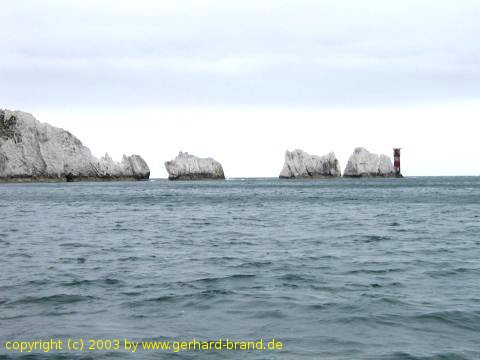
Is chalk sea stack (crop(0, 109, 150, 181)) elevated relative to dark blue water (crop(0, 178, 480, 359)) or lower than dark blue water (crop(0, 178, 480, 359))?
elevated

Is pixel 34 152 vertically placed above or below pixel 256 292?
above

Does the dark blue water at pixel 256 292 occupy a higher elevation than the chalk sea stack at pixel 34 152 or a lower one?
lower

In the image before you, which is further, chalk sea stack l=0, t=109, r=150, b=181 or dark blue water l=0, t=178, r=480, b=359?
chalk sea stack l=0, t=109, r=150, b=181

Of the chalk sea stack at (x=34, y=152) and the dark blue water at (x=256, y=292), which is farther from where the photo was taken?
the chalk sea stack at (x=34, y=152)

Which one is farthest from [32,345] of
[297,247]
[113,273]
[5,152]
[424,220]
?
[5,152]

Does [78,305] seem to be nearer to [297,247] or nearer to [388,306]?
[388,306]

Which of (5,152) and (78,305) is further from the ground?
(5,152)

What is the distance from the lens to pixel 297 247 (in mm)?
23719

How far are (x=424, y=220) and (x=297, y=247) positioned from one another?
17438 millimetres

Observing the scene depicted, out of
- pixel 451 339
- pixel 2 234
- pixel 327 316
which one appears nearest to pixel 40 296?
pixel 327 316

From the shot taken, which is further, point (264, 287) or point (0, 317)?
point (264, 287)

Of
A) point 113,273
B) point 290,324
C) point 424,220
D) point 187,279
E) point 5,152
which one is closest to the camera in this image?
point 290,324

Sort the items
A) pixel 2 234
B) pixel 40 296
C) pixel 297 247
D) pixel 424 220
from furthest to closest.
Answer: pixel 424 220
pixel 2 234
pixel 297 247
pixel 40 296

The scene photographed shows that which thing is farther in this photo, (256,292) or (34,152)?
(34,152)
